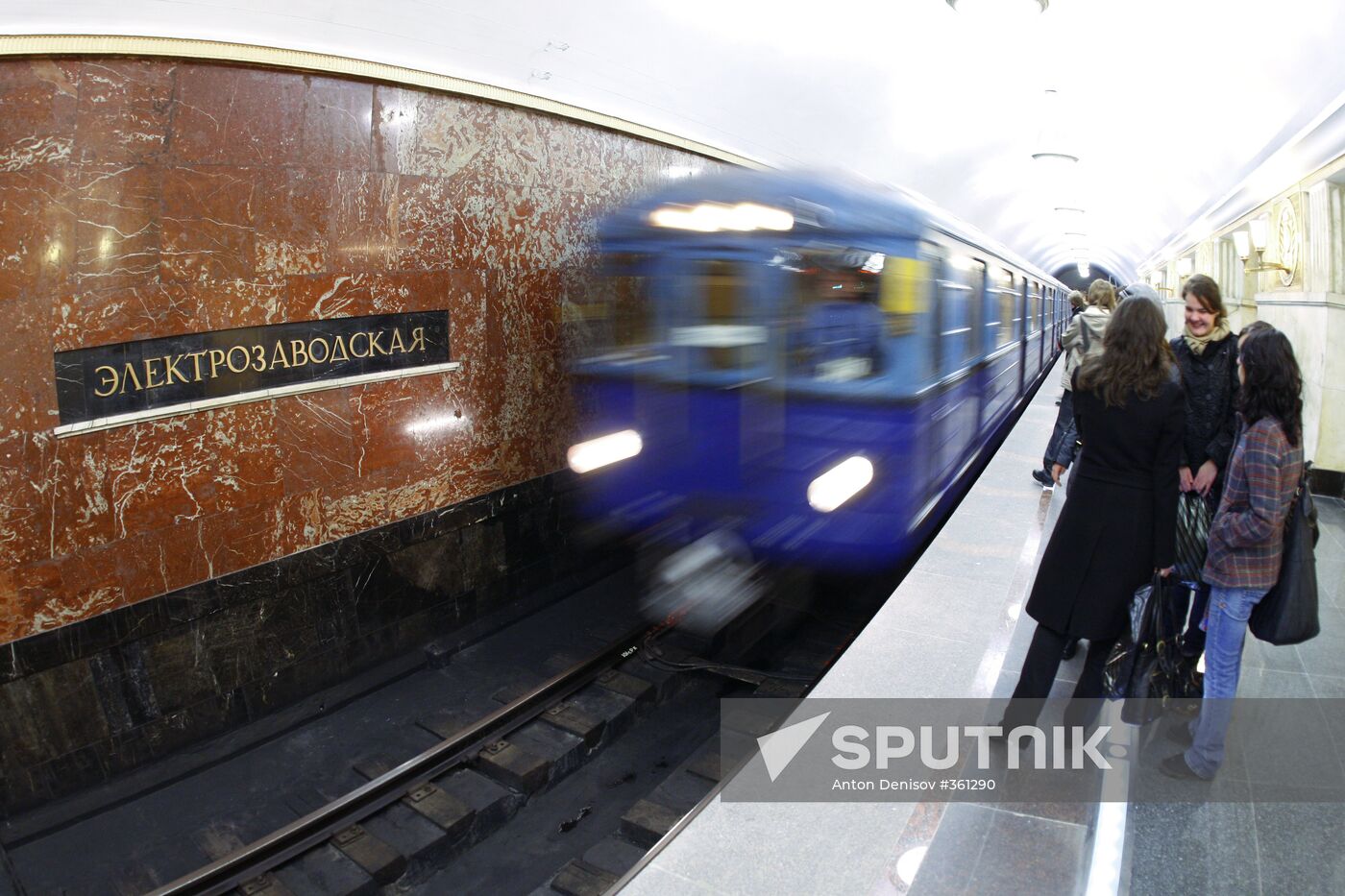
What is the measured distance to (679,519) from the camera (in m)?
4.93

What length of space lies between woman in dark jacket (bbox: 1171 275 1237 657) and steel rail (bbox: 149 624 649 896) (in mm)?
3318

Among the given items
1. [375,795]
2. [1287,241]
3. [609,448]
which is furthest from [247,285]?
[1287,241]

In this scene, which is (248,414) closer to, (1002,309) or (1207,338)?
(1207,338)

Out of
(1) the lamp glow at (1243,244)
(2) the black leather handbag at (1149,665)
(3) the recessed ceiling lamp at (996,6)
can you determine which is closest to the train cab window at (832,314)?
(2) the black leather handbag at (1149,665)

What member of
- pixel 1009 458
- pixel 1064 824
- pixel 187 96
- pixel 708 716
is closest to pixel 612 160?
pixel 187 96

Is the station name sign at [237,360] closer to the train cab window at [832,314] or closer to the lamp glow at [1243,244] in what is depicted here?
the train cab window at [832,314]

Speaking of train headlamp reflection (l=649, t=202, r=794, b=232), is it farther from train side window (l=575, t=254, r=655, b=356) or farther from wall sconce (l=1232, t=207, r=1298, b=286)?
wall sconce (l=1232, t=207, r=1298, b=286)

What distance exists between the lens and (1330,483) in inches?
274

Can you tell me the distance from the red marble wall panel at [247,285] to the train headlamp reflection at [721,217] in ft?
6.24

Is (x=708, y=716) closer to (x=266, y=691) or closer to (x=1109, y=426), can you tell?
(x=266, y=691)

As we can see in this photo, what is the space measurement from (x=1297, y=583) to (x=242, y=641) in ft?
16.8

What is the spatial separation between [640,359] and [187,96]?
2.88 metres

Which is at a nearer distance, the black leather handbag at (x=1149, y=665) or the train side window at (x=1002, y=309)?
the black leather handbag at (x=1149, y=665)

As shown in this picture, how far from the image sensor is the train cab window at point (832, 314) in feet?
14.4
